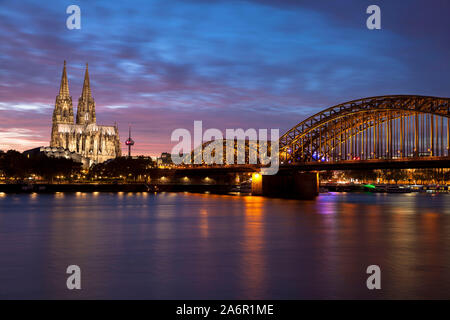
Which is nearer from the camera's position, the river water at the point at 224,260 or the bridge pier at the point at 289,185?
the river water at the point at 224,260

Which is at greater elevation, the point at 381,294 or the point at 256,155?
the point at 256,155

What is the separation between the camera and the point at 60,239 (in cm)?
3616

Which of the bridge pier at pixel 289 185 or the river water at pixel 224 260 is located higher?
the bridge pier at pixel 289 185

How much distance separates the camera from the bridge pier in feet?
375

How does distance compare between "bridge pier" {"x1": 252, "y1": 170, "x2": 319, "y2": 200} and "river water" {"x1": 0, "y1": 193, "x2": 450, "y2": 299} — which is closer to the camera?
"river water" {"x1": 0, "y1": 193, "x2": 450, "y2": 299}

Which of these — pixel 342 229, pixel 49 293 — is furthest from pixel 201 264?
pixel 342 229

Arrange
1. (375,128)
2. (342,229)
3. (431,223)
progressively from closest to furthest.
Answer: (342,229)
(431,223)
(375,128)

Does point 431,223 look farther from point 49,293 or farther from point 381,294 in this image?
point 49,293

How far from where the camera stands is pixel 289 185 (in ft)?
379

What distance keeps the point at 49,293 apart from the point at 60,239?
1811 cm

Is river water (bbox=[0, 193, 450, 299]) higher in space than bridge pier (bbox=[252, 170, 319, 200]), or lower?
lower

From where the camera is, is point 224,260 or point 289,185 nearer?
point 224,260

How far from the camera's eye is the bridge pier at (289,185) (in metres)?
114

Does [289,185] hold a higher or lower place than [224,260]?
higher
